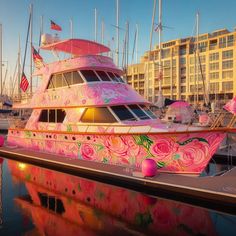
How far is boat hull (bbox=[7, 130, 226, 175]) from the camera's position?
8.20 m

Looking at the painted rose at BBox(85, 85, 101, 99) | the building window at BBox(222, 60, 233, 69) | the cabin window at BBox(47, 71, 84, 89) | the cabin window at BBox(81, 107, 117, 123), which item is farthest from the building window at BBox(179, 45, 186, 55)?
the cabin window at BBox(81, 107, 117, 123)

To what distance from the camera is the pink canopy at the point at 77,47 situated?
12.5 meters

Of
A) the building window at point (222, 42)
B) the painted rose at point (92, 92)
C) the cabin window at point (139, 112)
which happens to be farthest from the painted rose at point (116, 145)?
the building window at point (222, 42)

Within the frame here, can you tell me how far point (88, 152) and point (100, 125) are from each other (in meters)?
1.40

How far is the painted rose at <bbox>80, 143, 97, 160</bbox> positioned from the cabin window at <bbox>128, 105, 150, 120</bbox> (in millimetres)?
2378

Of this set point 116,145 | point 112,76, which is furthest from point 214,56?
point 116,145

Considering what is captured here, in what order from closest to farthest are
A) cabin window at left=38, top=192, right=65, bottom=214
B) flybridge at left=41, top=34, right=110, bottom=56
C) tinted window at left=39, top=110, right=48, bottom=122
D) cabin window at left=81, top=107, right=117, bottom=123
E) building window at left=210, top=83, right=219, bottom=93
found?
cabin window at left=38, top=192, right=65, bottom=214 → cabin window at left=81, top=107, right=117, bottom=123 → flybridge at left=41, top=34, right=110, bottom=56 → tinted window at left=39, top=110, right=48, bottom=122 → building window at left=210, top=83, right=219, bottom=93

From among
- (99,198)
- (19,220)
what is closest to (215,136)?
(99,198)

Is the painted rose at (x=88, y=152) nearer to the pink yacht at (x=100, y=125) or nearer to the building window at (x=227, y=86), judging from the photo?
the pink yacht at (x=100, y=125)

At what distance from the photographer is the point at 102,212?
24.4 feet

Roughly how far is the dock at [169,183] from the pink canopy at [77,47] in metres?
5.84

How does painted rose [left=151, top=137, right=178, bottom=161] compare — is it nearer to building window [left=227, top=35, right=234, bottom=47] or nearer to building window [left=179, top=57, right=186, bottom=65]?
building window [left=227, top=35, right=234, bottom=47]

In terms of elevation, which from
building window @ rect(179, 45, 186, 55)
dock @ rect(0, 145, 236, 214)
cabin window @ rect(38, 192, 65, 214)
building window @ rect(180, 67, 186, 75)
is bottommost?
cabin window @ rect(38, 192, 65, 214)

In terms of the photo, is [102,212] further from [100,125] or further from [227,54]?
[227,54]
